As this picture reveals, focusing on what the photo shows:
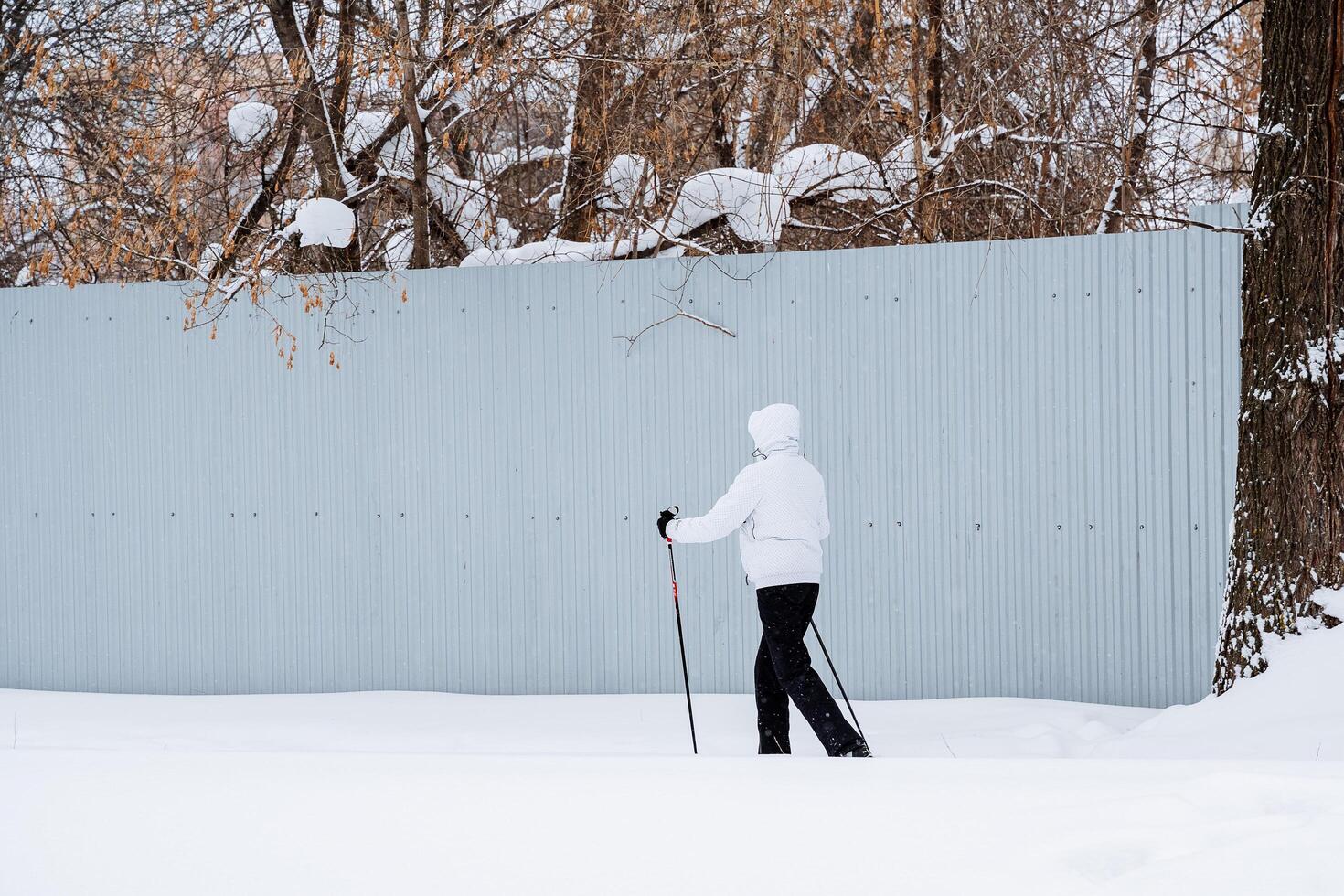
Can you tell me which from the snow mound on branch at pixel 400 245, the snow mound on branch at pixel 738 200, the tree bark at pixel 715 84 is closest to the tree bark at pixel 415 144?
the snow mound on branch at pixel 400 245

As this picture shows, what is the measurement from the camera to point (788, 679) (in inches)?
158

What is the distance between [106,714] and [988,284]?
4.64 m

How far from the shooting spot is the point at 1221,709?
399cm

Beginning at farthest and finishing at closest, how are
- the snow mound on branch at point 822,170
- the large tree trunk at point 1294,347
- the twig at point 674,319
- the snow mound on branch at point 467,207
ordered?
the snow mound on branch at point 467,207 < the snow mound on branch at point 822,170 < the twig at point 674,319 < the large tree trunk at point 1294,347

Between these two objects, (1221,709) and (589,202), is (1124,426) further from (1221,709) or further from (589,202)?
(589,202)

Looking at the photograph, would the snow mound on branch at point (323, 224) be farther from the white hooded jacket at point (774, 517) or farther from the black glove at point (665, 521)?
the white hooded jacket at point (774, 517)

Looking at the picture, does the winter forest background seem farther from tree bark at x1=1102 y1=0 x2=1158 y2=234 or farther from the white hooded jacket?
the white hooded jacket

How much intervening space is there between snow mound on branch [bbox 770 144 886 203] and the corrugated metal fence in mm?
861

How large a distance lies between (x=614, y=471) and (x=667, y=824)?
2.97 metres

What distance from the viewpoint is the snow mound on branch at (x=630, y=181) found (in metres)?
5.91

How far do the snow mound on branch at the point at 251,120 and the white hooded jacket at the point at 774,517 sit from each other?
383 cm

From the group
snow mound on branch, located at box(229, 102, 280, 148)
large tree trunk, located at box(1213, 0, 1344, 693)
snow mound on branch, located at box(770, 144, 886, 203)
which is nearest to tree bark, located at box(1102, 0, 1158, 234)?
snow mound on branch, located at box(770, 144, 886, 203)

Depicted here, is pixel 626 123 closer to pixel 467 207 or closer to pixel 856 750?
pixel 467 207

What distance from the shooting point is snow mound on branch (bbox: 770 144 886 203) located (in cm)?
588
